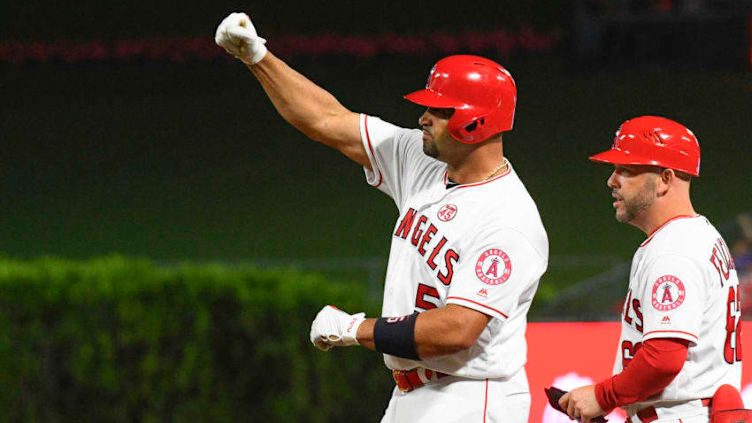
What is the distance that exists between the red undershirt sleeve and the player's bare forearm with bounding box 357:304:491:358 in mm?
437

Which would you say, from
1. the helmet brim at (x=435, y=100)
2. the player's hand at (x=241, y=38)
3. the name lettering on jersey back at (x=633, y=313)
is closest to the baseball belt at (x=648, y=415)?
the name lettering on jersey back at (x=633, y=313)

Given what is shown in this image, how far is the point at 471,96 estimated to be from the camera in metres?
3.13

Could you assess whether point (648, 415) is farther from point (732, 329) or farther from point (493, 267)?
point (493, 267)

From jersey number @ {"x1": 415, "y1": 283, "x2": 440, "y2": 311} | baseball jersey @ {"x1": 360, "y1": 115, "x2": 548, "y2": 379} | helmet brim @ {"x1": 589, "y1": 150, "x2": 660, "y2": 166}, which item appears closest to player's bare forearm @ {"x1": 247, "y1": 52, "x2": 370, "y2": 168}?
baseball jersey @ {"x1": 360, "y1": 115, "x2": 548, "y2": 379}

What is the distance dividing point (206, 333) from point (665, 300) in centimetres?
354

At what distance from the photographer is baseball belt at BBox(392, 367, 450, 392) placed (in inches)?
125

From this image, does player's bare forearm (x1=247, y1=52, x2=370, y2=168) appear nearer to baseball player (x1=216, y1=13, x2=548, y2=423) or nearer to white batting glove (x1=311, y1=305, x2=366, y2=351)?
baseball player (x1=216, y1=13, x2=548, y2=423)

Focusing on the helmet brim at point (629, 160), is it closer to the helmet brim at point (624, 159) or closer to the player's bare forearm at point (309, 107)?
the helmet brim at point (624, 159)

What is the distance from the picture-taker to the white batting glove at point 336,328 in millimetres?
3029

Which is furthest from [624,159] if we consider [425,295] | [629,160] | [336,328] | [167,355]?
[167,355]

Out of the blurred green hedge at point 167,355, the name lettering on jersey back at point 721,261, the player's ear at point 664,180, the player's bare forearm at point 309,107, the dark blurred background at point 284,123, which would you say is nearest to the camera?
the name lettering on jersey back at point 721,261

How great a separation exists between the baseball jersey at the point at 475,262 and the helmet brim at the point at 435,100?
259 millimetres

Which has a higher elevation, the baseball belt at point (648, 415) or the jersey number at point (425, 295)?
the jersey number at point (425, 295)

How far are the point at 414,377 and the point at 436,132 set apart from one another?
0.76 m
